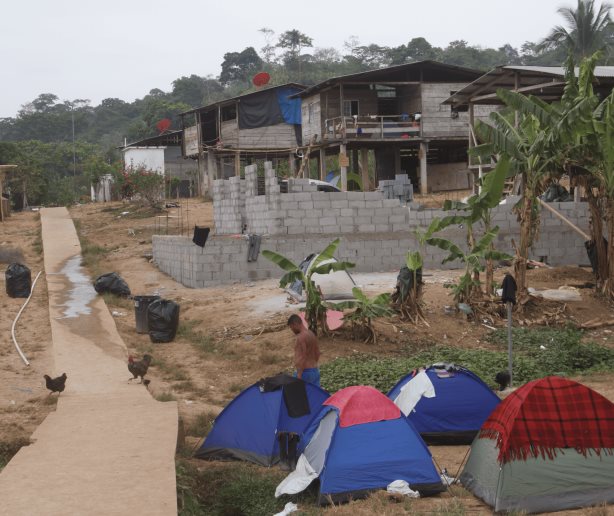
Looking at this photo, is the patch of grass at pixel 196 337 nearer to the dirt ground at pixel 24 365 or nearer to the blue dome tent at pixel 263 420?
the dirt ground at pixel 24 365

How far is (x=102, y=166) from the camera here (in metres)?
48.1

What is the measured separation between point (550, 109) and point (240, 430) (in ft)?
32.3

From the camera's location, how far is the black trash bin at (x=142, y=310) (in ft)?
55.8

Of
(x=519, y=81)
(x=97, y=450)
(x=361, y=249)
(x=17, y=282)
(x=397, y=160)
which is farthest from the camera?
(x=397, y=160)

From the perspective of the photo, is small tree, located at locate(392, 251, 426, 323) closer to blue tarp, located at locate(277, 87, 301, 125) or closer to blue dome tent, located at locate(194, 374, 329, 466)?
blue dome tent, located at locate(194, 374, 329, 466)

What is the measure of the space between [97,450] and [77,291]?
1301cm

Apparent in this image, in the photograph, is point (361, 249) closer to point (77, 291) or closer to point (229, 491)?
point (77, 291)

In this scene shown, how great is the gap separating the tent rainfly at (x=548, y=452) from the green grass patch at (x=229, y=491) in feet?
5.92

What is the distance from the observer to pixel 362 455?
8273 mm

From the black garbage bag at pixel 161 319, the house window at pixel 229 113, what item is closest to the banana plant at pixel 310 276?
the black garbage bag at pixel 161 319

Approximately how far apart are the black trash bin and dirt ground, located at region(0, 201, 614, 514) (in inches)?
8.2

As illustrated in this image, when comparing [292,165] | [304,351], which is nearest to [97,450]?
[304,351]

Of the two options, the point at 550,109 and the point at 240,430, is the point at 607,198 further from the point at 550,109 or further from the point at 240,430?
the point at 240,430

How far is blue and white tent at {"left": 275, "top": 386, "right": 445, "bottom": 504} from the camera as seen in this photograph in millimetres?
8164
